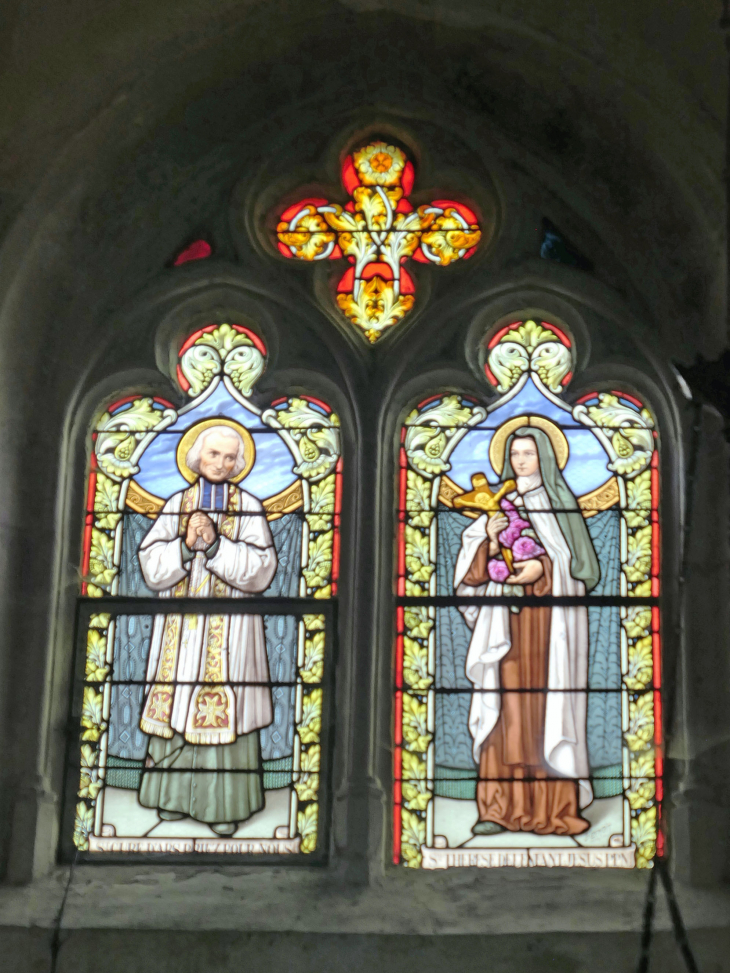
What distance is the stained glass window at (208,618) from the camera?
19.3ft

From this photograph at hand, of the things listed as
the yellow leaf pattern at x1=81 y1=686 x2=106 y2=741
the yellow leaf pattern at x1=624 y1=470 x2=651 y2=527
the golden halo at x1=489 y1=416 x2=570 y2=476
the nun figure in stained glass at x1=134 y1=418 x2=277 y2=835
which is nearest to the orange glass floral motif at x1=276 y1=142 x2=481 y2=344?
the golden halo at x1=489 y1=416 x2=570 y2=476

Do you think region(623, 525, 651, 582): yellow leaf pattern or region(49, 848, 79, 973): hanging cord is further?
region(623, 525, 651, 582): yellow leaf pattern

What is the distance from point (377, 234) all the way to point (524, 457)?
1096 mm

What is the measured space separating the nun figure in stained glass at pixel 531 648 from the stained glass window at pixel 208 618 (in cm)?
55

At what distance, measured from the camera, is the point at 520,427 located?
20.9ft

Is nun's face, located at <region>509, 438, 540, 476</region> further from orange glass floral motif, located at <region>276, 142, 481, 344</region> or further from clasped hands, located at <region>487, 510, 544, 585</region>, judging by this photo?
orange glass floral motif, located at <region>276, 142, 481, 344</region>

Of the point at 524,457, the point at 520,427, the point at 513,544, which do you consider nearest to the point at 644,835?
the point at 513,544

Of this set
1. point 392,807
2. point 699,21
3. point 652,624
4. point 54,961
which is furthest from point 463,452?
point 54,961

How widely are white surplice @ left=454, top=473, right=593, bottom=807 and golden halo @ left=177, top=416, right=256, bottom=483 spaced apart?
0.87 metres

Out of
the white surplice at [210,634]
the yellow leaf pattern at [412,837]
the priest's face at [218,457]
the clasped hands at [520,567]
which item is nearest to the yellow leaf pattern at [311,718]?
the white surplice at [210,634]

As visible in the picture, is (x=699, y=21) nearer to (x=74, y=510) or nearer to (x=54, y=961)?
(x=74, y=510)

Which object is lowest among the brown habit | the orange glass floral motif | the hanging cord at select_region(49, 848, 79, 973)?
the hanging cord at select_region(49, 848, 79, 973)

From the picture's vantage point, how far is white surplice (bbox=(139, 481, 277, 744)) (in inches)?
236

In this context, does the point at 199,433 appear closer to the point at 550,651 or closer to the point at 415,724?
the point at 415,724
